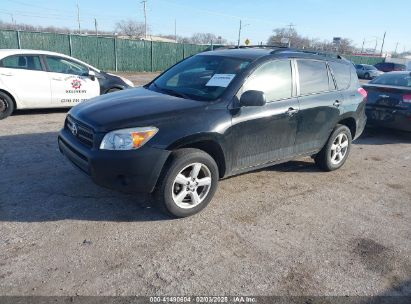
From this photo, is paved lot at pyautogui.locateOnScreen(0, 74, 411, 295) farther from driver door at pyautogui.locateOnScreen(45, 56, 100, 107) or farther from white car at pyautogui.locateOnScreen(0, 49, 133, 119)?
driver door at pyautogui.locateOnScreen(45, 56, 100, 107)

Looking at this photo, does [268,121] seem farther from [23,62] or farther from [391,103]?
[23,62]

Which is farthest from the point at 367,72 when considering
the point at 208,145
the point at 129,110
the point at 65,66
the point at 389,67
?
the point at 129,110

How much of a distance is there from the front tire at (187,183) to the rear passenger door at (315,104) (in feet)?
5.18

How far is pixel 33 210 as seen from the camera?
3723 mm

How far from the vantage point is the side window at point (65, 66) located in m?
8.02

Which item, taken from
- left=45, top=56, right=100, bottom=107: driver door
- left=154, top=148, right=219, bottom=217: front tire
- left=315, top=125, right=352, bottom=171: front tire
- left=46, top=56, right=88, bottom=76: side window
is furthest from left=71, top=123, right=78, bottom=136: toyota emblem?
left=46, top=56, right=88, bottom=76: side window

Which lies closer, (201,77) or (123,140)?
(123,140)

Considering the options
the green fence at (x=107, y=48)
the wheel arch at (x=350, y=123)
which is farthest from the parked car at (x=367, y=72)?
the wheel arch at (x=350, y=123)

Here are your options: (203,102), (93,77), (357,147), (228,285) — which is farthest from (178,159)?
(93,77)

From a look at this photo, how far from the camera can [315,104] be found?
4.80 m

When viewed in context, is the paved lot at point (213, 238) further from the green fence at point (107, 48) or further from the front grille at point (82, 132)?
the green fence at point (107, 48)

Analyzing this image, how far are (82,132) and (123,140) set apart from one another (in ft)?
2.08

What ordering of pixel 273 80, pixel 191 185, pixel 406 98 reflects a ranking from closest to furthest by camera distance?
pixel 191 185, pixel 273 80, pixel 406 98

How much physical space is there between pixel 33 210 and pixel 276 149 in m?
2.96
